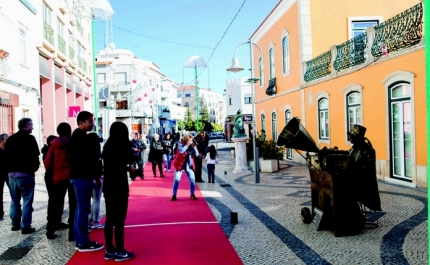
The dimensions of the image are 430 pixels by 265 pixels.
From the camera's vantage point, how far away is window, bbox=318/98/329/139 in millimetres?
15580

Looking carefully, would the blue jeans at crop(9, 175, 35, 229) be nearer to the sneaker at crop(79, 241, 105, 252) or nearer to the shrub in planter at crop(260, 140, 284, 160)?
the sneaker at crop(79, 241, 105, 252)

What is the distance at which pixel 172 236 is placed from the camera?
5.89 metres

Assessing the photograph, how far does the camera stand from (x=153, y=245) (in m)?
5.47

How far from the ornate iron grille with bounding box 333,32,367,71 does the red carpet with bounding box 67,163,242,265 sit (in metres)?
7.12

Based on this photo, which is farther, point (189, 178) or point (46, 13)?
point (46, 13)

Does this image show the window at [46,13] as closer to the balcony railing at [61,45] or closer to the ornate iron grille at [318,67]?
the balcony railing at [61,45]

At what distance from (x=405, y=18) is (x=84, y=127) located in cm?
858

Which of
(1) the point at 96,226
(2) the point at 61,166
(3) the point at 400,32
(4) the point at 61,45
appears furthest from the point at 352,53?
(4) the point at 61,45

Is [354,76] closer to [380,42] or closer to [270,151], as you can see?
[380,42]

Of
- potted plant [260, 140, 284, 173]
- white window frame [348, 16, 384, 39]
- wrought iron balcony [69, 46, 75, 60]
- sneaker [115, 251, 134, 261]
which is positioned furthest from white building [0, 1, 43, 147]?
white window frame [348, 16, 384, 39]

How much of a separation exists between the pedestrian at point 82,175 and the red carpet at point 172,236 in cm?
19

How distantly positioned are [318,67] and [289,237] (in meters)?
11.2

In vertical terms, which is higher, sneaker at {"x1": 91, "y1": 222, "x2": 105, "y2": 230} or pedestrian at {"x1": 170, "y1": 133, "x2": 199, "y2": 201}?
pedestrian at {"x1": 170, "y1": 133, "x2": 199, "y2": 201}

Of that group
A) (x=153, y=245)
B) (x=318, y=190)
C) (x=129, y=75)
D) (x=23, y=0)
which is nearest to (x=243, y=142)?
(x=318, y=190)
